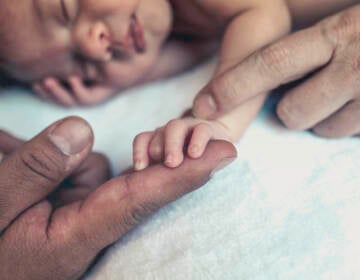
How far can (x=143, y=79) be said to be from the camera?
0.96m

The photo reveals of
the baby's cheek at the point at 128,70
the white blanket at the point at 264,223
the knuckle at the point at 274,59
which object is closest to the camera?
the white blanket at the point at 264,223

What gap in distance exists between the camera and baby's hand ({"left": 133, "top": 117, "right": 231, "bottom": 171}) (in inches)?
22.7

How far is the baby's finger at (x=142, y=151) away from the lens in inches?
24.2

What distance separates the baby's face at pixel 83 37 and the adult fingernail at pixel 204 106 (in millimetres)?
250

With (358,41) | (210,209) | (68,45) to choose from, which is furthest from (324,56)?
(68,45)

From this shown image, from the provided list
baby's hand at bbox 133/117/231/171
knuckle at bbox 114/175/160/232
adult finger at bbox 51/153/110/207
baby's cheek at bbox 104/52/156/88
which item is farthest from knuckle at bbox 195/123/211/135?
baby's cheek at bbox 104/52/156/88

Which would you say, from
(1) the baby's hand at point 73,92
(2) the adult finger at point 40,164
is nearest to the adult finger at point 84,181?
(2) the adult finger at point 40,164

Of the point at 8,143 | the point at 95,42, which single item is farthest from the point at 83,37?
the point at 8,143

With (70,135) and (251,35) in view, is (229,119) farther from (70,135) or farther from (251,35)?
(70,135)

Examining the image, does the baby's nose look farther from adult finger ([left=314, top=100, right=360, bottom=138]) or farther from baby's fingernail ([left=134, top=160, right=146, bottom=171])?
adult finger ([left=314, top=100, right=360, bottom=138])

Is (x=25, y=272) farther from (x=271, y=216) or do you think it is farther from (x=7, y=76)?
(x=7, y=76)

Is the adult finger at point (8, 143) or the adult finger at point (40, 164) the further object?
the adult finger at point (8, 143)

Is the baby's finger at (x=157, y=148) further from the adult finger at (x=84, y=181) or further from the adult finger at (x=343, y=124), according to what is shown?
the adult finger at (x=343, y=124)

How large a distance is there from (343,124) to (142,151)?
0.33 meters
